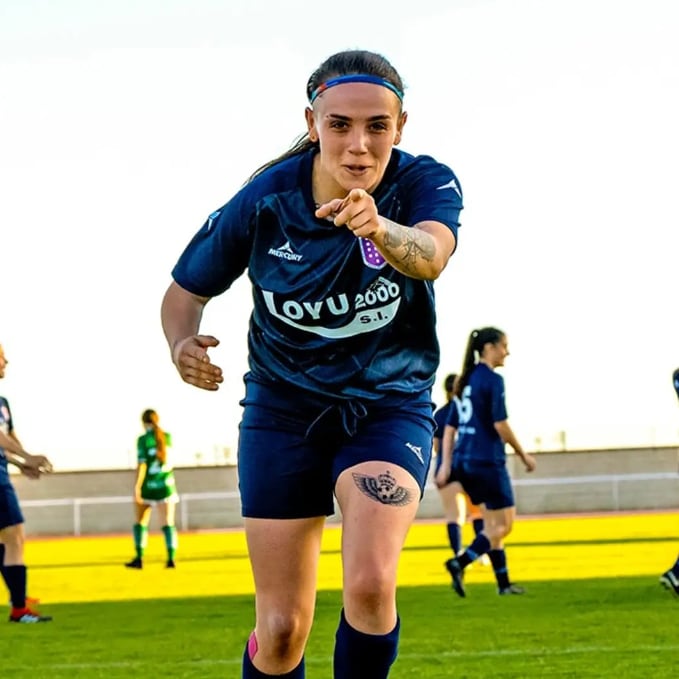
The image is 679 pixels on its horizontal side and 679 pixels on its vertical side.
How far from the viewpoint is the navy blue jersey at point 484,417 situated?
1319 cm

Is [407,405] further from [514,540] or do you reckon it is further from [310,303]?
[514,540]

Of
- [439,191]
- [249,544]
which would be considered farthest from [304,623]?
[439,191]

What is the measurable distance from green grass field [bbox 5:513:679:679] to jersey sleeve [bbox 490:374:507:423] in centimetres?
148

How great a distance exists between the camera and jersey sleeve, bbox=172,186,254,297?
5086mm

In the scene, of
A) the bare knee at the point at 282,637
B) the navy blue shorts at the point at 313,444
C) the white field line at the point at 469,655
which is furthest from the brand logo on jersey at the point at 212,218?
the white field line at the point at 469,655

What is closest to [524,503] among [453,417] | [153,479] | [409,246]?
[153,479]

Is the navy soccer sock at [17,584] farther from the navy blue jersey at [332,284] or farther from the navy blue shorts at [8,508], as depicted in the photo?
the navy blue jersey at [332,284]

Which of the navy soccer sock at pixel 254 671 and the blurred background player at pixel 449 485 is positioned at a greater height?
the navy soccer sock at pixel 254 671

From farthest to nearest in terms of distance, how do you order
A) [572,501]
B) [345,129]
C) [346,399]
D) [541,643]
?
[572,501], [541,643], [346,399], [345,129]

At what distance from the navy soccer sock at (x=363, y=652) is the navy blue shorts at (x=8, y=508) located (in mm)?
7610

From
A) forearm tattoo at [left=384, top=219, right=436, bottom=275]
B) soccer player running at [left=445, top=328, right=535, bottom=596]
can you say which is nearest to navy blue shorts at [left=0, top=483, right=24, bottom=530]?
soccer player running at [left=445, top=328, right=535, bottom=596]

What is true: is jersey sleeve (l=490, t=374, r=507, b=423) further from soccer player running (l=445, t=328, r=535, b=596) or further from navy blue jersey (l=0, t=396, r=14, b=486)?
navy blue jersey (l=0, t=396, r=14, b=486)

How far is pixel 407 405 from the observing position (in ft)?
16.5

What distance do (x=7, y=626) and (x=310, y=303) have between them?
301 inches
